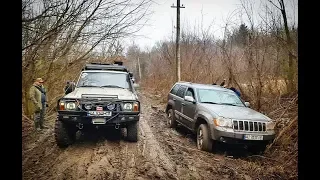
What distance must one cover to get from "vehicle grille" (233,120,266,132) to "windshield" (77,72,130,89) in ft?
9.78

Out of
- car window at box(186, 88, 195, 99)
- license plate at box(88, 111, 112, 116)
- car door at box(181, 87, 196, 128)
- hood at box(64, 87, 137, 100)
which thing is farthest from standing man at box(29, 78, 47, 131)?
car window at box(186, 88, 195, 99)

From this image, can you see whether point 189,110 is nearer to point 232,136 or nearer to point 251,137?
point 232,136

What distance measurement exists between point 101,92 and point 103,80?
0.96 metres

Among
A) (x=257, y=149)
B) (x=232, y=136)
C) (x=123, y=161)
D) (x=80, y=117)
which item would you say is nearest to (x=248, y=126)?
(x=232, y=136)

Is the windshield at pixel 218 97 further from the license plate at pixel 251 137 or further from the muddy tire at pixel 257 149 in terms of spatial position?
the license plate at pixel 251 137

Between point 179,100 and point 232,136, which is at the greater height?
point 179,100

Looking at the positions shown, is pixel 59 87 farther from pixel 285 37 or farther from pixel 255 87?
pixel 285 37

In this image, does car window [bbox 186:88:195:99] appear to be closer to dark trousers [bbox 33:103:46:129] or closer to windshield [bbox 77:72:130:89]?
windshield [bbox 77:72:130:89]

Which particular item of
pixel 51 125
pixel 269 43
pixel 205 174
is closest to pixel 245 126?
pixel 205 174

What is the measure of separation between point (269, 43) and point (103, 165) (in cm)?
653

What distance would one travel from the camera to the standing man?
290 inches

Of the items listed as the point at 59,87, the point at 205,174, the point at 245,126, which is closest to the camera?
the point at 205,174

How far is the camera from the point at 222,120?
5613mm
